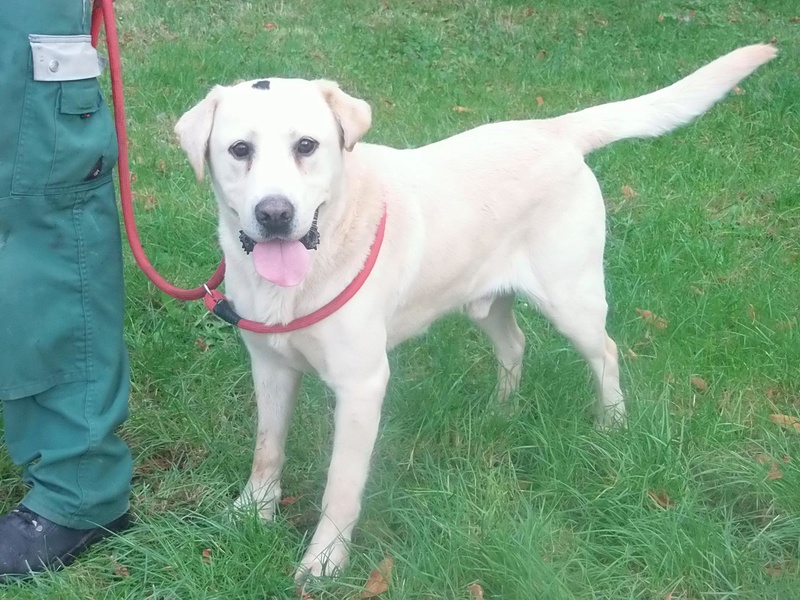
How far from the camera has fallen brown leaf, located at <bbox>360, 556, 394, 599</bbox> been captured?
2.28m

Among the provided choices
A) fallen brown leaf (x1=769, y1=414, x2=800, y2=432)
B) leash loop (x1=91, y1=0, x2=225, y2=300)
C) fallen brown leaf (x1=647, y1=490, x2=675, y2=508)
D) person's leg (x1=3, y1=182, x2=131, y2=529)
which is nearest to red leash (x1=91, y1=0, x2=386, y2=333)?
leash loop (x1=91, y1=0, x2=225, y2=300)

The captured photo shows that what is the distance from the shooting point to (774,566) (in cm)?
242

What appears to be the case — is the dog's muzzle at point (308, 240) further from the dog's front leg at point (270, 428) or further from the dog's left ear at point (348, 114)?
the dog's front leg at point (270, 428)

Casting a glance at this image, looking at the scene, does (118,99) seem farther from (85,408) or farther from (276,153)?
(85,408)

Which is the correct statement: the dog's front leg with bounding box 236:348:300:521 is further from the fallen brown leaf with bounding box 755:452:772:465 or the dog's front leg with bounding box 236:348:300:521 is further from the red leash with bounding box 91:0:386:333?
the fallen brown leaf with bounding box 755:452:772:465

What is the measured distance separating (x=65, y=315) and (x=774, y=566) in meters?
2.05

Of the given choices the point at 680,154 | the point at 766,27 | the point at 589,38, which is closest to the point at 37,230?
the point at 680,154

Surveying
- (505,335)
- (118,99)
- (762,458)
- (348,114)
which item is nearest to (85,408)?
(118,99)

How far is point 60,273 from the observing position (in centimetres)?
220

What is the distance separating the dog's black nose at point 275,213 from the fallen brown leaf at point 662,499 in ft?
4.49

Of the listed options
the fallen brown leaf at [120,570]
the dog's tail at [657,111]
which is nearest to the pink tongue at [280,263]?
the fallen brown leaf at [120,570]

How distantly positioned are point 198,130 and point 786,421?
217cm

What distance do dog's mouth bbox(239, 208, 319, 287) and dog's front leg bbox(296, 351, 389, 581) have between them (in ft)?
1.06

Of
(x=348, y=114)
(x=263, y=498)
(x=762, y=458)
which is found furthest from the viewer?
(x=762, y=458)
